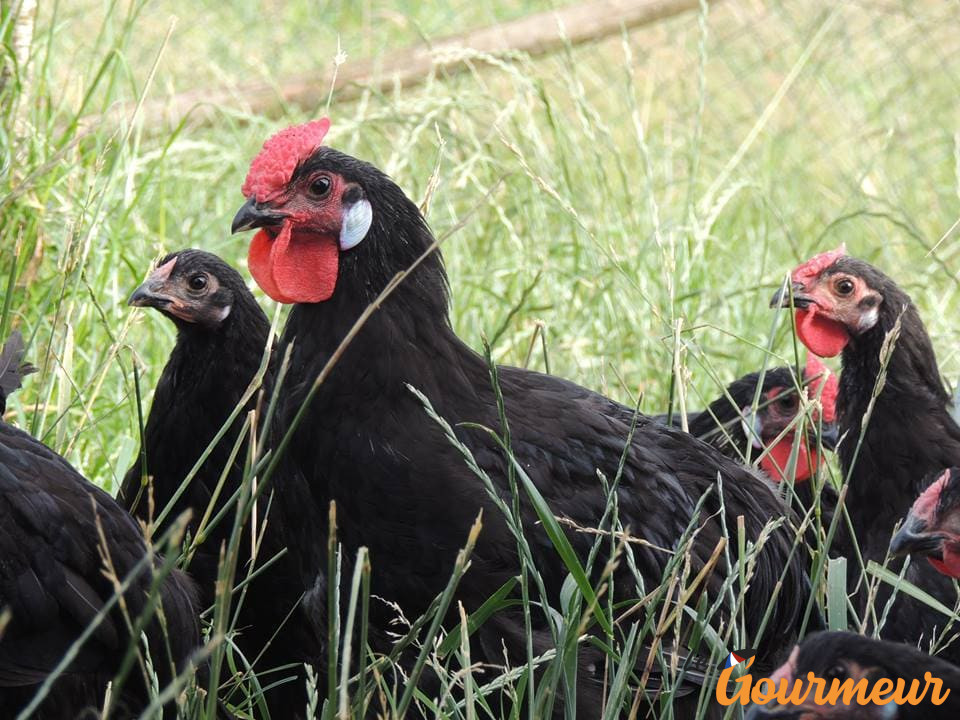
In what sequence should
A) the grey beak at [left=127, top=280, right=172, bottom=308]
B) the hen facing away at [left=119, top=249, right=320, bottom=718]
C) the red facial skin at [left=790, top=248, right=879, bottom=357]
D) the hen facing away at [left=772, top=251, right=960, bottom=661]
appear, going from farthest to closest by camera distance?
1. the red facial skin at [left=790, top=248, right=879, bottom=357]
2. the hen facing away at [left=772, top=251, right=960, bottom=661]
3. the grey beak at [left=127, top=280, right=172, bottom=308]
4. the hen facing away at [left=119, top=249, right=320, bottom=718]

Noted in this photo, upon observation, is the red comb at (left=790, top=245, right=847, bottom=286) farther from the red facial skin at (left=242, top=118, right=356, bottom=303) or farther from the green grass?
the red facial skin at (left=242, top=118, right=356, bottom=303)

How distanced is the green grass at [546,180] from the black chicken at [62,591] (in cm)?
27

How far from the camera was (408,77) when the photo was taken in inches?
239

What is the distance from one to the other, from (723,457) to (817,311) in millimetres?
543

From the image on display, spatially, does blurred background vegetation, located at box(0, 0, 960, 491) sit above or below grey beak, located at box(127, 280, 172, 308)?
above

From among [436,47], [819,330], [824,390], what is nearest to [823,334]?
[819,330]

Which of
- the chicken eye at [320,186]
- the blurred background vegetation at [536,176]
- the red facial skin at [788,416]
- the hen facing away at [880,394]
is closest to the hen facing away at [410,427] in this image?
the chicken eye at [320,186]

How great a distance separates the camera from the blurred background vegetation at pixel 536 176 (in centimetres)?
382

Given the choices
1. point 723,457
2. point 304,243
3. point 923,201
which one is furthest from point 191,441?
point 923,201

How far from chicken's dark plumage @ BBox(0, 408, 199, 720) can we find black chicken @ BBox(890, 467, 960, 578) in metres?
1.45

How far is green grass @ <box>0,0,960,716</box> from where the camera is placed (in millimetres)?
3826

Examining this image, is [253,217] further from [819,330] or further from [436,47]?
[436,47]

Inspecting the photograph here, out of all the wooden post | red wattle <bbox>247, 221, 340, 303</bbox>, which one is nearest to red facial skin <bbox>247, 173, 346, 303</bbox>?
red wattle <bbox>247, 221, 340, 303</bbox>

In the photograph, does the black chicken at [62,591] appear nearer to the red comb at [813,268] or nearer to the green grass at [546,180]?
the green grass at [546,180]
